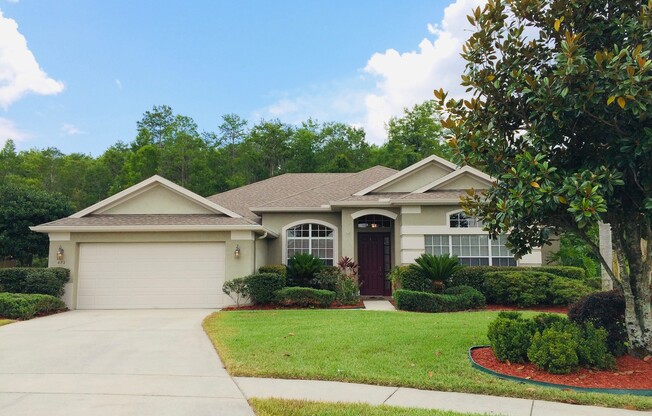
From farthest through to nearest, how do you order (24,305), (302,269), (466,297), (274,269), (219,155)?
(219,155) < (302,269) < (274,269) < (466,297) < (24,305)

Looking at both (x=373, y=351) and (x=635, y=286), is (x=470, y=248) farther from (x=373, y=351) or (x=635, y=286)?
(x=373, y=351)

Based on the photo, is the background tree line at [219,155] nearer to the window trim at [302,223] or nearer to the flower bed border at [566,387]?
the window trim at [302,223]

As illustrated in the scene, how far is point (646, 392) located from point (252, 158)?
36.6m

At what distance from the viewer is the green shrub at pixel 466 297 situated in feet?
43.1

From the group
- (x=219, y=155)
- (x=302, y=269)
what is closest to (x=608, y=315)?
(x=302, y=269)

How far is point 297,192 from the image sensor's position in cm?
1981

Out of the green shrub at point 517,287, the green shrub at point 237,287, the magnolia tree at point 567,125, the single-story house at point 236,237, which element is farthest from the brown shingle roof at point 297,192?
the magnolia tree at point 567,125

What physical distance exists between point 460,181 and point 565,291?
5.05 metres

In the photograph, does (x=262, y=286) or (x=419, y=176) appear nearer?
(x=262, y=286)

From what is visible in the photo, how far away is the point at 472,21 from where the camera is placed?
696 cm

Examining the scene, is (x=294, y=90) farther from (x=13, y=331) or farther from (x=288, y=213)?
(x=13, y=331)

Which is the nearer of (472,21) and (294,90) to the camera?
(472,21)

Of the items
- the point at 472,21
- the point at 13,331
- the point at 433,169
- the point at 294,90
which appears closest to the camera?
the point at 472,21

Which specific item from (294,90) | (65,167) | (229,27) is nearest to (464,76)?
(229,27)
